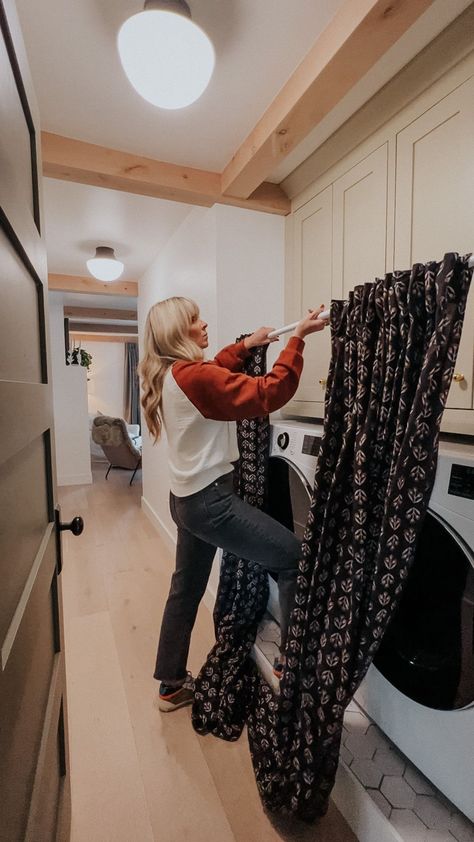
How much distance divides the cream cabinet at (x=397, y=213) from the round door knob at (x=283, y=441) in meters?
0.30

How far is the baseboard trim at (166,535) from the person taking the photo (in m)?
2.15

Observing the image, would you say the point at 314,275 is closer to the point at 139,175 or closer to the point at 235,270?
the point at 235,270

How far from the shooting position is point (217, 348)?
1915 mm

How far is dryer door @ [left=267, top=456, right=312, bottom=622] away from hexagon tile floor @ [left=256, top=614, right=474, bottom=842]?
23.7 inches

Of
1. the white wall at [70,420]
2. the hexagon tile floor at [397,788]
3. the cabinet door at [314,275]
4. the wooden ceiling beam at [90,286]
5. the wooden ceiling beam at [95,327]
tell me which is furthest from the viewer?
the wooden ceiling beam at [95,327]

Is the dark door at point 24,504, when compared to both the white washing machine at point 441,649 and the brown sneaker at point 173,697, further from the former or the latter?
the white washing machine at point 441,649

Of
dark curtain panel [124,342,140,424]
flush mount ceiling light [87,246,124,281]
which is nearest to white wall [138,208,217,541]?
flush mount ceiling light [87,246,124,281]

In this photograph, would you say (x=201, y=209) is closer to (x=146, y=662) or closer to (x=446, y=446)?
(x=446, y=446)

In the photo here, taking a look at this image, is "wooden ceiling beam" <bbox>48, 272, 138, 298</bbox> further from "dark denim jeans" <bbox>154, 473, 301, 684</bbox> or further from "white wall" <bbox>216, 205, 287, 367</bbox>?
"dark denim jeans" <bbox>154, 473, 301, 684</bbox>

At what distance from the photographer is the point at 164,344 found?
138 centimetres

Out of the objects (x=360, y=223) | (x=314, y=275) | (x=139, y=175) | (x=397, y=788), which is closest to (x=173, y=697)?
(x=397, y=788)

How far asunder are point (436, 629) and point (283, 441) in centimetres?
76

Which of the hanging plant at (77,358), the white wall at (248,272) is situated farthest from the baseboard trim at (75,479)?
the white wall at (248,272)

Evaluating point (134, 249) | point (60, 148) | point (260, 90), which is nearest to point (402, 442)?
point (260, 90)
